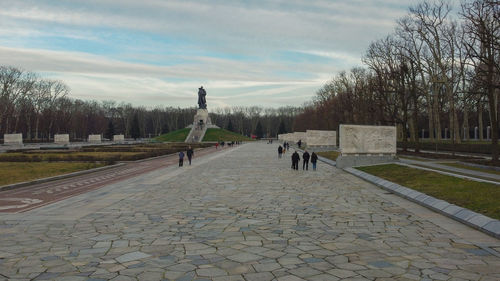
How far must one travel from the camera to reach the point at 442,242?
7430mm

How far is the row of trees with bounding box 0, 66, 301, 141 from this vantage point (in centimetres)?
7550

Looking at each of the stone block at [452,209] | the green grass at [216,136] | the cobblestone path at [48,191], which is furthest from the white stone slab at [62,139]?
the stone block at [452,209]

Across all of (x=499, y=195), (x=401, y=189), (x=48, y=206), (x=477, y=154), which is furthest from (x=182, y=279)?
(x=477, y=154)

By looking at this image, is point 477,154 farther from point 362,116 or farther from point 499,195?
point 499,195

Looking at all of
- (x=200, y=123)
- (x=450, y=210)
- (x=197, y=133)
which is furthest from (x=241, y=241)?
(x=200, y=123)

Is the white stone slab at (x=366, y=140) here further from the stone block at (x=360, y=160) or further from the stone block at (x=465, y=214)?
the stone block at (x=465, y=214)

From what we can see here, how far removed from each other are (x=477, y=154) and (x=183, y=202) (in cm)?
2859

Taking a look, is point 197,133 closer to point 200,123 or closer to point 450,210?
point 200,123

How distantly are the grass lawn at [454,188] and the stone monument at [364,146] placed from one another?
20.4 ft

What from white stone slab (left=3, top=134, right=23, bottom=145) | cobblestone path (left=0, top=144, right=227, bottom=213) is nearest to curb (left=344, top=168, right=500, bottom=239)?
cobblestone path (left=0, top=144, right=227, bottom=213)

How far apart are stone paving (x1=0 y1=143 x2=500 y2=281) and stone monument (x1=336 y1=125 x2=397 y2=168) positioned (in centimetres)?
1261

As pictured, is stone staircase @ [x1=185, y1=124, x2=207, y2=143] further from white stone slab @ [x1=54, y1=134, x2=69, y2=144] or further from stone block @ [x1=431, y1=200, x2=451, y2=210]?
stone block @ [x1=431, y1=200, x2=451, y2=210]

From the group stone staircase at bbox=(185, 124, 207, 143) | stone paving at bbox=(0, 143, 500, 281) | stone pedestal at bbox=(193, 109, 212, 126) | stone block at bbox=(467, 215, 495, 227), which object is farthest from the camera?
stone pedestal at bbox=(193, 109, 212, 126)

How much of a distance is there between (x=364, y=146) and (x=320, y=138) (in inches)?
855
